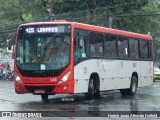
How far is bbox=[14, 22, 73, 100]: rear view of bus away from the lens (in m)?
17.1

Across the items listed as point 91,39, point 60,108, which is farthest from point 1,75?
point 60,108

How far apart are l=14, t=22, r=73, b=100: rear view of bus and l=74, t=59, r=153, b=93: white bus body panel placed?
0.65 meters

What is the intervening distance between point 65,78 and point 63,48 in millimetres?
1170

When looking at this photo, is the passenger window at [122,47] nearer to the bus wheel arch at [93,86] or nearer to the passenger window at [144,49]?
the passenger window at [144,49]

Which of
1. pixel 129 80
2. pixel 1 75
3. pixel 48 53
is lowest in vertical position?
pixel 1 75

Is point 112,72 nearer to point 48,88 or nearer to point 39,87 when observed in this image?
point 48,88

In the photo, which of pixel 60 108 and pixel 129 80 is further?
pixel 129 80

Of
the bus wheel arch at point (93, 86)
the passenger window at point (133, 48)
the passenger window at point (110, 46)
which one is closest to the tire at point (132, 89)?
the passenger window at point (133, 48)

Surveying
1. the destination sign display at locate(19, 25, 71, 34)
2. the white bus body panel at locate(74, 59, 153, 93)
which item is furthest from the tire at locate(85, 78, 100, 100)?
the destination sign display at locate(19, 25, 71, 34)

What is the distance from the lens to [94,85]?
19438 millimetres

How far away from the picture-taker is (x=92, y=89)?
19.0 m

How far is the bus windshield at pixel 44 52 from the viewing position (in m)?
17.2

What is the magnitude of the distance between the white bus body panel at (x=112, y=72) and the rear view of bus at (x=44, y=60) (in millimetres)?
646

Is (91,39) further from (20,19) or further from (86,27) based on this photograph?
(20,19)
